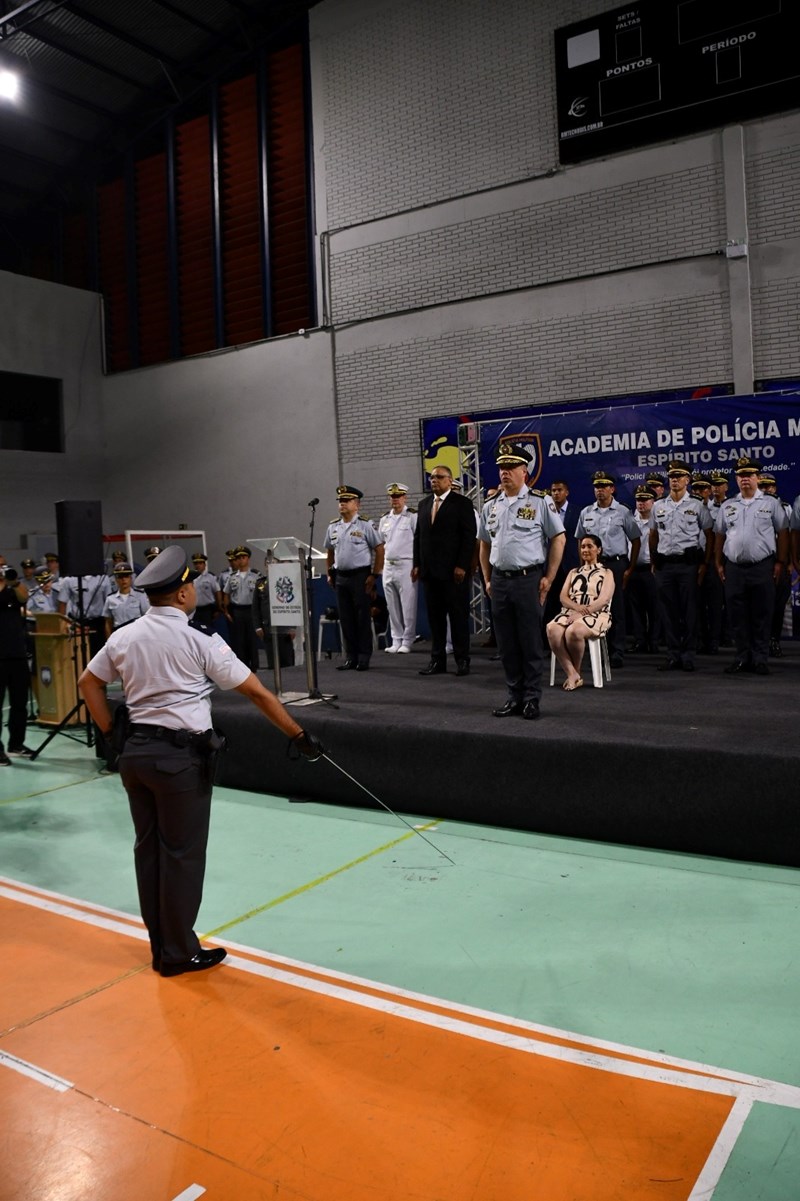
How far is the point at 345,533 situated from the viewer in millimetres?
7730

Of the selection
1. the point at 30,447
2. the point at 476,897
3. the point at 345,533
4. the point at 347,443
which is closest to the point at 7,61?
the point at 30,447

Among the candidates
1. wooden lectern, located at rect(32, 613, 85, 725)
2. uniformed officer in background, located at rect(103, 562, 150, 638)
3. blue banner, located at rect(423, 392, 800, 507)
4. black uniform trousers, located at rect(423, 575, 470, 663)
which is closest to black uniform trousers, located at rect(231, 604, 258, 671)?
uniformed officer in background, located at rect(103, 562, 150, 638)

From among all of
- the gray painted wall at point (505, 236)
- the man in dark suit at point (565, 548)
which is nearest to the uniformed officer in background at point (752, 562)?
the man in dark suit at point (565, 548)

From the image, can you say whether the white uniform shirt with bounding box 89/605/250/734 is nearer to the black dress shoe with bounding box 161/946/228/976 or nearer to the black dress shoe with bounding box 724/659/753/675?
the black dress shoe with bounding box 161/946/228/976

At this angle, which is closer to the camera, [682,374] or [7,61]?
[682,374]

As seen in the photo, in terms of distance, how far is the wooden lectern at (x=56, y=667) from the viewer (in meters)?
8.98

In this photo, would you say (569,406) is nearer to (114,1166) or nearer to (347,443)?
(347,443)

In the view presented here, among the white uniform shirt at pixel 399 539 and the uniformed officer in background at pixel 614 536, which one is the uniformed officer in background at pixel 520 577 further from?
the white uniform shirt at pixel 399 539

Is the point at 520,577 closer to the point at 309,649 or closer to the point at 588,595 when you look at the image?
the point at 588,595

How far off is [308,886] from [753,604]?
13.7 feet

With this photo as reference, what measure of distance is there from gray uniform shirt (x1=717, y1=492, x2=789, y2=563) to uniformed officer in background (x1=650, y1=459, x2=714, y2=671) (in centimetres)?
35

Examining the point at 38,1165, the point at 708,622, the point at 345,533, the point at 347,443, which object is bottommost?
Result: the point at 38,1165

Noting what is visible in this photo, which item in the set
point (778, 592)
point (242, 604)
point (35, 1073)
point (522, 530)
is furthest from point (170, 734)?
point (242, 604)

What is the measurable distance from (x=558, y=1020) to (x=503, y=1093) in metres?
0.46
